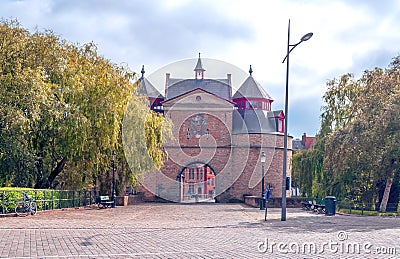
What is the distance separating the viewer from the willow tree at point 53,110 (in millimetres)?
23734

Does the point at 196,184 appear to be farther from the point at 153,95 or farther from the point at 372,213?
the point at 372,213

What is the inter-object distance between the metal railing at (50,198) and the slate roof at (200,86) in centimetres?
2699

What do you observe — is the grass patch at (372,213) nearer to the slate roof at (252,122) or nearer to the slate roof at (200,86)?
the slate roof at (252,122)

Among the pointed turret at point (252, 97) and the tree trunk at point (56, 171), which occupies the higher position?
the pointed turret at point (252, 97)

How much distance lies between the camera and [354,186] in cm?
3231

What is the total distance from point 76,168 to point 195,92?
2771cm

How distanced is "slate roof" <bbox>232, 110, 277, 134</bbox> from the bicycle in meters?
33.8

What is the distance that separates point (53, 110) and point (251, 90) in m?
40.0

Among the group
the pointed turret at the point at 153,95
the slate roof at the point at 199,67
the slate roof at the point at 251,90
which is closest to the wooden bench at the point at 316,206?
the pointed turret at the point at 153,95

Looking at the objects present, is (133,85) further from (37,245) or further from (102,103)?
(37,245)

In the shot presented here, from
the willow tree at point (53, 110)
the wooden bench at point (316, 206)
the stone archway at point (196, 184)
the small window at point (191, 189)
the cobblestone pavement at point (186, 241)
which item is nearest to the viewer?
the cobblestone pavement at point (186, 241)

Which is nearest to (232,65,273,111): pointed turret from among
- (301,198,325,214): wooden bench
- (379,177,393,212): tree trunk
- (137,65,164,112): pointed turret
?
(137,65,164,112): pointed turret

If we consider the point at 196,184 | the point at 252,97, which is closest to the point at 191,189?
the point at 196,184

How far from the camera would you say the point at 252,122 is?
177 feet
